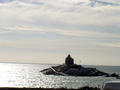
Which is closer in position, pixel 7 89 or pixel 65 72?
pixel 7 89

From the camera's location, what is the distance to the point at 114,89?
26875mm

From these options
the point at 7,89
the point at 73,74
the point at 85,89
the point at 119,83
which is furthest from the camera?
the point at 73,74

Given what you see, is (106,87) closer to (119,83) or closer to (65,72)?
(119,83)

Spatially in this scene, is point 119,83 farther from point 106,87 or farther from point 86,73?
point 86,73

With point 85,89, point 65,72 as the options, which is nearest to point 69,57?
point 65,72

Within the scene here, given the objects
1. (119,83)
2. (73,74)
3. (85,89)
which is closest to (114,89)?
(119,83)

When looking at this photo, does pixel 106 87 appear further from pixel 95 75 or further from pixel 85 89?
pixel 95 75

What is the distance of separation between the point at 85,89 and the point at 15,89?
834 cm

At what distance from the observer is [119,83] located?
26.8m

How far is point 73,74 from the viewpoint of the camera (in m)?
195

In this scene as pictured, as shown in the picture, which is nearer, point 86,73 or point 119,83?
point 119,83

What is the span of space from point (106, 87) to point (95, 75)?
173452 mm

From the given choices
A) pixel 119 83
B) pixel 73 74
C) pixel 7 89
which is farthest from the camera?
pixel 73 74

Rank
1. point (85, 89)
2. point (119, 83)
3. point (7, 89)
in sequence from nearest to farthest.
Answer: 1. point (119, 83)
2. point (7, 89)
3. point (85, 89)
